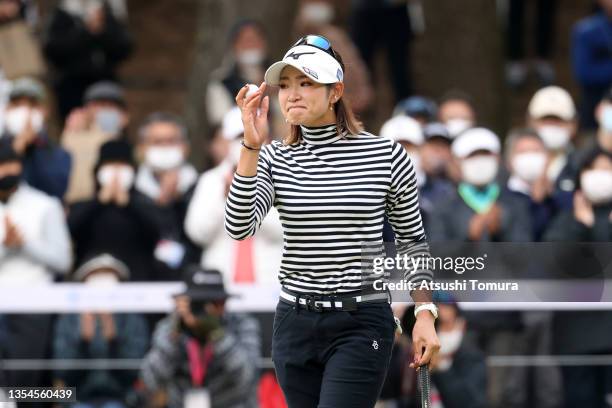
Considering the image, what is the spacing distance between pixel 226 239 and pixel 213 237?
0.30ft

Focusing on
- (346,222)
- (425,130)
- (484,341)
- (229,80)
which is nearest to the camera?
(346,222)

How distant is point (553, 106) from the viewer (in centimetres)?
1234

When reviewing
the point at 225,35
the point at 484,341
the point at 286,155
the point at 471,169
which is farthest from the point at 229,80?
the point at 286,155

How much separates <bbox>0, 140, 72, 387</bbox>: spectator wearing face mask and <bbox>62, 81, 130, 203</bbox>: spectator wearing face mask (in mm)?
743

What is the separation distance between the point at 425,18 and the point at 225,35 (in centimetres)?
224

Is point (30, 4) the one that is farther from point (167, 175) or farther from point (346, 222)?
point (346, 222)

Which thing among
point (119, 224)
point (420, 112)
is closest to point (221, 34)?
point (420, 112)

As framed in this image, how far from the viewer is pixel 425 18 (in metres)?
15.7

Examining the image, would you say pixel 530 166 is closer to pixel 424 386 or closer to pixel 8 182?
pixel 8 182

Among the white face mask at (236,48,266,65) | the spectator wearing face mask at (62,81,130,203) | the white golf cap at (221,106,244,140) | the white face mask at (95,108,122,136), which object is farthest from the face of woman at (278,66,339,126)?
the white face mask at (236,48,266,65)

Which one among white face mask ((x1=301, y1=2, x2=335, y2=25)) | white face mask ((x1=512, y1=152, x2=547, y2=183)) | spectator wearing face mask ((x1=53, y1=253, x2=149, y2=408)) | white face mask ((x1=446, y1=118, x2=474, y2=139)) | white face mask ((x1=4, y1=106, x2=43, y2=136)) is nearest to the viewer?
spectator wearing face mask ((x1=53, y1=253, x2=149, y2=408))

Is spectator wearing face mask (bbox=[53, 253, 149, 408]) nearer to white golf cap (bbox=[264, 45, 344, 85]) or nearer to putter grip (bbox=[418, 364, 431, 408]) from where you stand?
putter grip (bbox=[418, 364, 431, 408])

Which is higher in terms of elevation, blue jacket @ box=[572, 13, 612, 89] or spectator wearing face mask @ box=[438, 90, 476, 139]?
blue jacket @ box=[572, 13, 612, 89]

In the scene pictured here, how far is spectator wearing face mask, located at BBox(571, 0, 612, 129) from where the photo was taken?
13.1 m
